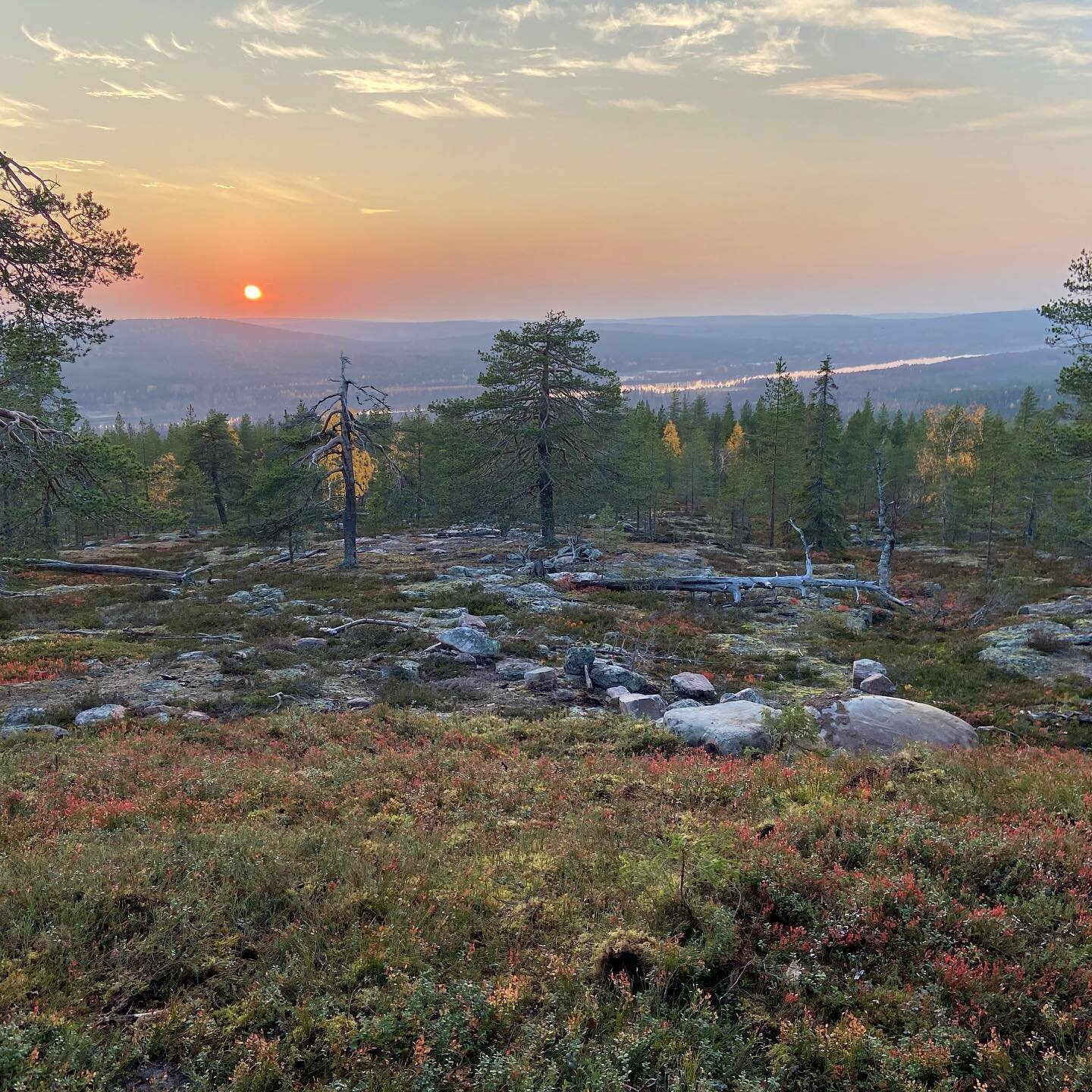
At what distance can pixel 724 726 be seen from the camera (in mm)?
10125

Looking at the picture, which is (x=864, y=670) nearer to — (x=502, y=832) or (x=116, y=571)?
(x=502, y=832)

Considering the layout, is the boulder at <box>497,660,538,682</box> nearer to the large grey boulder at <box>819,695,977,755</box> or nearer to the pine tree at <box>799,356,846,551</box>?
the large grey boulder at <box>819,695,977,755</box>

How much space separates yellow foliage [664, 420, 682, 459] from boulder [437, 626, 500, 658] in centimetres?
5583

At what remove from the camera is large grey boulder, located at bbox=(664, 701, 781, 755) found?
9.77 meters

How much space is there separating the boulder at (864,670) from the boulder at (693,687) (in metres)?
3.73

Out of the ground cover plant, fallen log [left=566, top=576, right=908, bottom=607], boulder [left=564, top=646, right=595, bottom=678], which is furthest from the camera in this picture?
fallen log [left=566, top=576, right=908, bottom=607]

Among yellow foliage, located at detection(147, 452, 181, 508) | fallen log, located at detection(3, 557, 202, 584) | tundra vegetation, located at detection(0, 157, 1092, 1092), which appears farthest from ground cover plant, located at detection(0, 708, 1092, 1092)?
yellow foliage, located at detection(147, 452, 181, 508)

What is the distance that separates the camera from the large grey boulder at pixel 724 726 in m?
9.77

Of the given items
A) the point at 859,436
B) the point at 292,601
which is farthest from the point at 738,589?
the point at 859,436

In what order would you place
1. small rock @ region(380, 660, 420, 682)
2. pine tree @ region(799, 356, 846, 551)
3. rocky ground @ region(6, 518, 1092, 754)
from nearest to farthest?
rocky ground @ region(6, 518, 1092, 754)
small rock @ region(380, 660, 420, 682)
pine tree @ region(799, 356, 846, 551)

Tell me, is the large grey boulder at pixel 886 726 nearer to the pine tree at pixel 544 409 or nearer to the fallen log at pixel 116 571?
the pine tree at pixel 544 409

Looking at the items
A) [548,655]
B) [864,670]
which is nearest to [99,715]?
[548,655]

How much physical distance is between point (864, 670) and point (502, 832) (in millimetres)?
11592

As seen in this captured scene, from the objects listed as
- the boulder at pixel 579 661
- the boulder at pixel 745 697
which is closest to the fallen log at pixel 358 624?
the boulder at pixel 579 661
